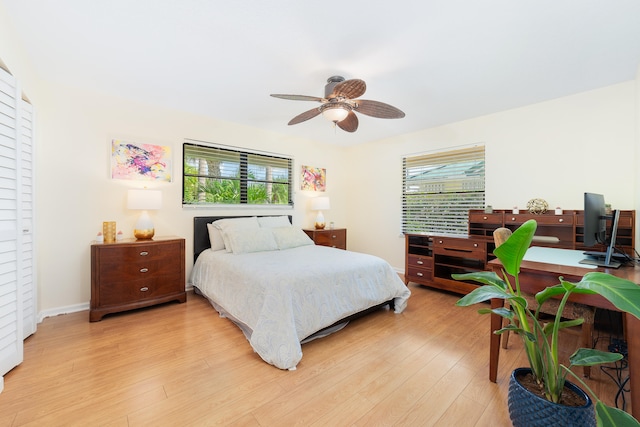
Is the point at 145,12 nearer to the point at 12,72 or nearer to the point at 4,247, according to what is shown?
the point at 12,72

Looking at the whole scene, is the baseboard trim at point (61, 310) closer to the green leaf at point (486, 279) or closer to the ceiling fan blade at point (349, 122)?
the ceiling fan blade at point (349, 122)

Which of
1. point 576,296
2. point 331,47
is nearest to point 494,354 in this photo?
point 576,296

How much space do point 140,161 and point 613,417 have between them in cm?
423

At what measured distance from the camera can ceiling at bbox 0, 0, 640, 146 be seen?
5.80 ft

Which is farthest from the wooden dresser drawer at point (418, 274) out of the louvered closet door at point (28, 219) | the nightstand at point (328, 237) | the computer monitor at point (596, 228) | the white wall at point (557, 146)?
the louvered closet door at point (28, 219)

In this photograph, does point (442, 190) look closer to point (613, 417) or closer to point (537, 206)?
point (537, 206)

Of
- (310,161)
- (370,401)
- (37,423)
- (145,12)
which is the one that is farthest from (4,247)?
(310,161)

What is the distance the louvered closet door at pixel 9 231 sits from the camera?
5.67 ft

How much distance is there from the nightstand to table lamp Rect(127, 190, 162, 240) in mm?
2304

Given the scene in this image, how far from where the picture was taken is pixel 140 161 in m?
3.27

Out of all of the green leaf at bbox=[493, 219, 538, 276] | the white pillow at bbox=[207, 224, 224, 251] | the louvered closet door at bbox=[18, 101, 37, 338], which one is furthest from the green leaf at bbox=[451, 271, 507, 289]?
the louvered closet door at bbox=[18, 101, 37, 338]

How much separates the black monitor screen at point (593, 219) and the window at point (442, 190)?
1766 millimetres

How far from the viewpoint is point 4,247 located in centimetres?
175

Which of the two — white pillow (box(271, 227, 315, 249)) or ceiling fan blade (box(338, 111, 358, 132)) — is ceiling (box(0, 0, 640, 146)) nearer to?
ceiling fan blade (box(338, 111, 358, 132))
